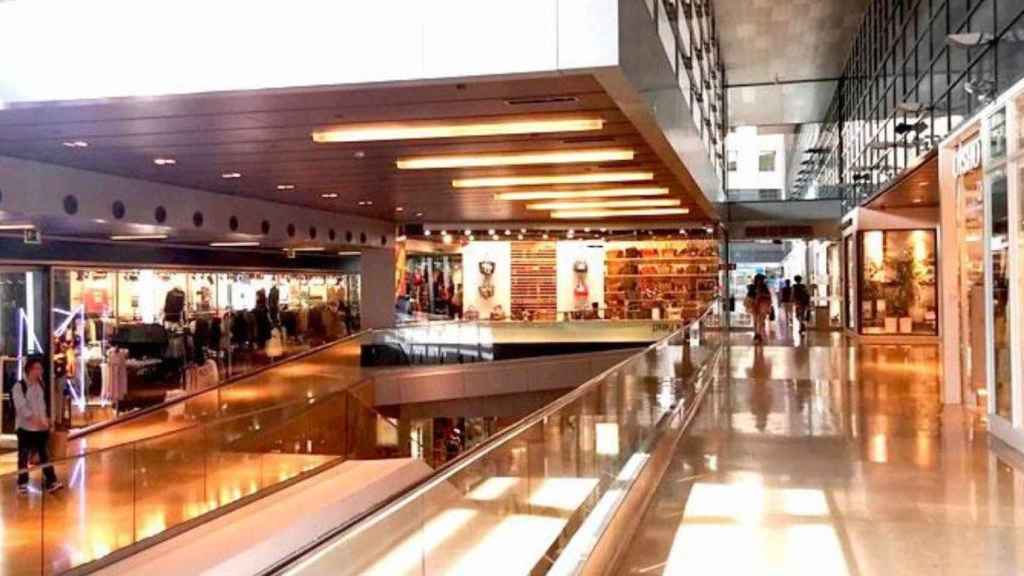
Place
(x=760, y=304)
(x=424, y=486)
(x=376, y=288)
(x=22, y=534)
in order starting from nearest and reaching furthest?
1. (x=424, y=486)
2. (x=22, y=534)
3. (x=760, y=304)
4. (x=376, y=288)

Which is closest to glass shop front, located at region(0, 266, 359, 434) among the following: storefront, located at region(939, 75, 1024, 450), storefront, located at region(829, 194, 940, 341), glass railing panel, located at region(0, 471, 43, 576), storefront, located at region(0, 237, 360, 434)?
storefront, located at region(0, 237, 360, 434)

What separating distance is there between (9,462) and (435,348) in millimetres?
10095

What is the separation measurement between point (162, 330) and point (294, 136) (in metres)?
10.9

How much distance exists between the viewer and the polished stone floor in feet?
16.1

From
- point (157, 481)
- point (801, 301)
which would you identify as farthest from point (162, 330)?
point (801, 301)

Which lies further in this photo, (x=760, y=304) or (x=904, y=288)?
(x=760, y=304)

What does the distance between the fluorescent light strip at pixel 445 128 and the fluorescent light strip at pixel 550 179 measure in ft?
12.4

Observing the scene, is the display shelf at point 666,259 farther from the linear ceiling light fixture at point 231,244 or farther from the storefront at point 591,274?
the linear ceiling light fixture at point 231,244

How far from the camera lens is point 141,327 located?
58.6ft

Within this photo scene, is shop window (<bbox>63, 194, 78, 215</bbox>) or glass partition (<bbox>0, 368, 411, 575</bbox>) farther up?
shop window (<bbox>63, 194, 78, 215</bbox>)

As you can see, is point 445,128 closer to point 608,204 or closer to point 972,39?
point 972,39

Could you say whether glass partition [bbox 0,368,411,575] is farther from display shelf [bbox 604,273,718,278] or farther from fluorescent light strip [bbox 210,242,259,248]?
display shelf [bbox 604,273,718,278]

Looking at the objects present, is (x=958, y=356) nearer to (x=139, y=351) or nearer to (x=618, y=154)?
(x=618, y=154)

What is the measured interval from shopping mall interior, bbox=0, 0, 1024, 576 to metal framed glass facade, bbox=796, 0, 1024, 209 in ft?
0.30
